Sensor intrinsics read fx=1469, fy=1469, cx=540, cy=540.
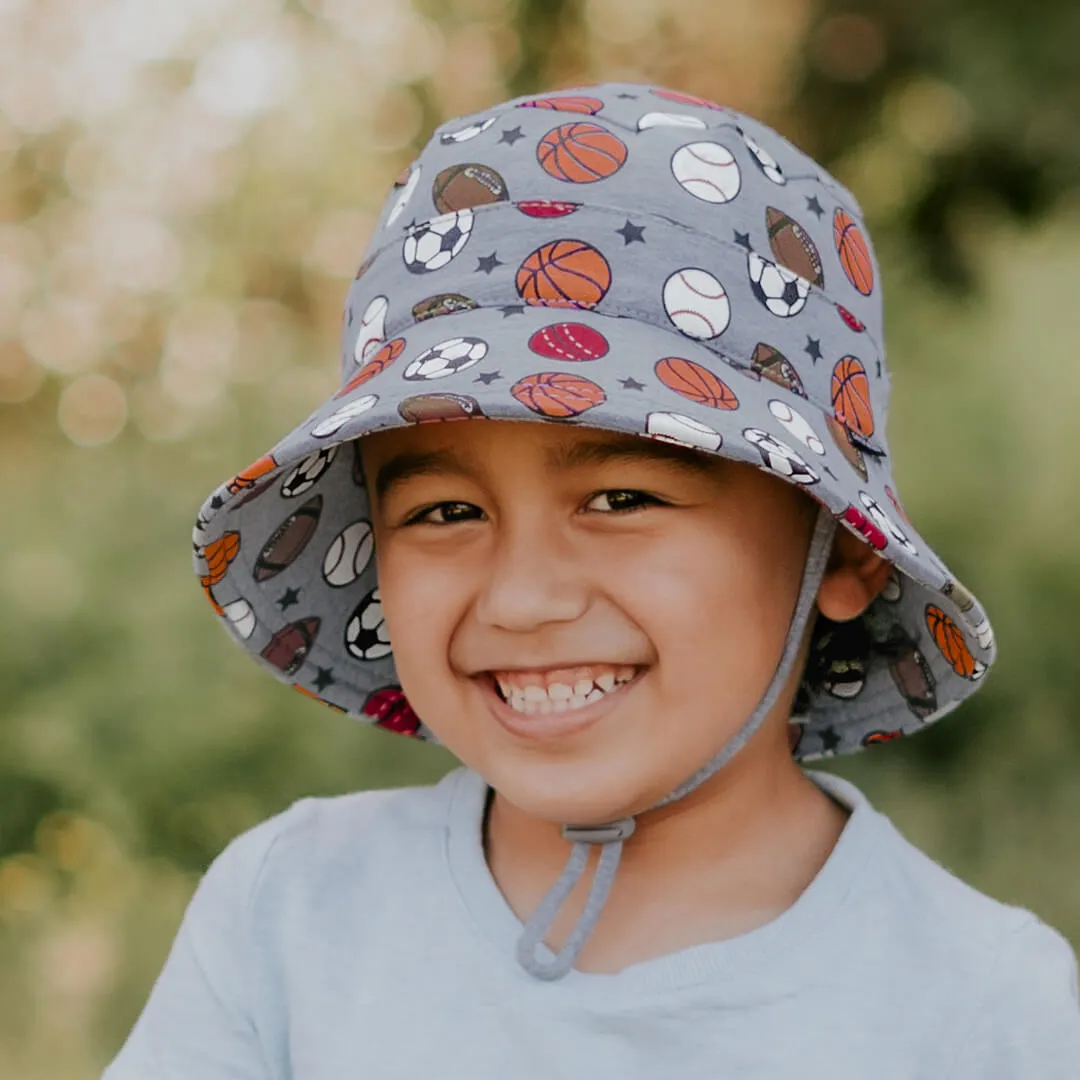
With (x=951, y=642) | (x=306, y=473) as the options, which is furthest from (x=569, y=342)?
(x=951, y=642)

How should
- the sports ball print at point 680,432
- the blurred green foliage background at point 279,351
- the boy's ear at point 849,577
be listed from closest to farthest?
the sports ball print at point 680,432
the boy's ear at point 849,577
the blurred green foliage background at point 279,351

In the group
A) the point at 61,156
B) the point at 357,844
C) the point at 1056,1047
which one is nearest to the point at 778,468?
the point at 1056,1047

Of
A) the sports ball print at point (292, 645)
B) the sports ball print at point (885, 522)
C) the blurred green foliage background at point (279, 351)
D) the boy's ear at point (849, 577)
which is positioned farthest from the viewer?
the blurred green foliage background at point (279, 351)

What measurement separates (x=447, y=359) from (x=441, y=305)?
10 cm

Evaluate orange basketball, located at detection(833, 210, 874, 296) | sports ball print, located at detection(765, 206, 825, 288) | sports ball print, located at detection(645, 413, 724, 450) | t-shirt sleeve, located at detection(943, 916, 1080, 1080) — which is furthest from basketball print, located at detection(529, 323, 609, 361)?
t-shirt sleeve, located at detection(943, 916, 1080, 1080)

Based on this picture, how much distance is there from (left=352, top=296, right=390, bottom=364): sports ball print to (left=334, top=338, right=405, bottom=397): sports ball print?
0.07 feet

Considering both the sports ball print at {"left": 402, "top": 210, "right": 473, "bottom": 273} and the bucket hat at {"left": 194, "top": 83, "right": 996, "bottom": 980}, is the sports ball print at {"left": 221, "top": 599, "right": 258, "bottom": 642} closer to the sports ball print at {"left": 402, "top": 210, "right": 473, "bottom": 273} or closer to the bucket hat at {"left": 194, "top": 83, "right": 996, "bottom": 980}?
the bucket hat at {"left": 194, "top": 83, "right": 996, "bottom": 980}

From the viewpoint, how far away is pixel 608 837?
1479 mm

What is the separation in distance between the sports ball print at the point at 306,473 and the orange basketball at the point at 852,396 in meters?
0.56

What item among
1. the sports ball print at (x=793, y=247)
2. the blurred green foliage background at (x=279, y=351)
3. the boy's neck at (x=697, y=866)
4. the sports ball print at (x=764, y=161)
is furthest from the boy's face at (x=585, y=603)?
the blurred green foliage background at (x=279, y=351)

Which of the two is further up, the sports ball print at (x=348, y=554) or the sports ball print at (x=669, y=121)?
the sports ball print at (x=669, y=121)

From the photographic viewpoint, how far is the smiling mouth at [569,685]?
141 cm

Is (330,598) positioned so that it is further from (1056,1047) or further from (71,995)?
(71,995)

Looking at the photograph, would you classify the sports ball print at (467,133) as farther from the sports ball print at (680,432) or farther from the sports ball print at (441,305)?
the sports ball print at (680,432)
